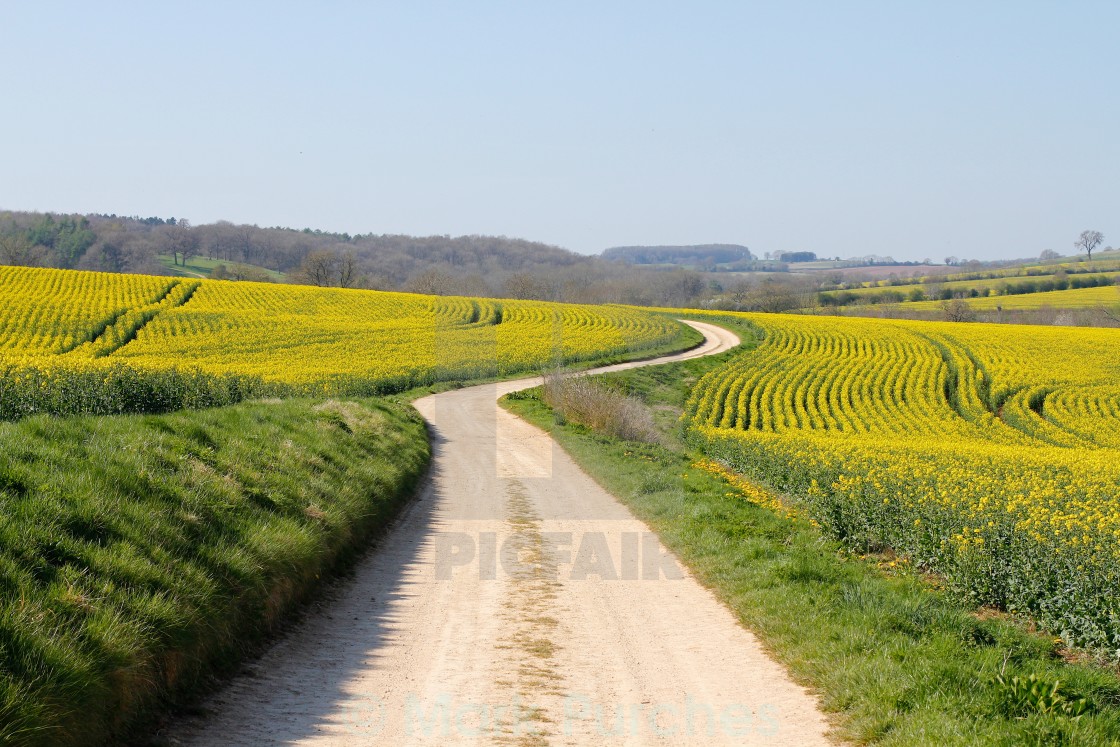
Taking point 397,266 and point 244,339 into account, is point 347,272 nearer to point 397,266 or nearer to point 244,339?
point 397,266

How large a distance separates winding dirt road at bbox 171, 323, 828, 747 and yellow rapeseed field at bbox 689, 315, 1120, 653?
3.26 metres

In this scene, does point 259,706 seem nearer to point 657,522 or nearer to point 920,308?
point 657,522

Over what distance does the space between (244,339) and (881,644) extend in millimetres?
46995

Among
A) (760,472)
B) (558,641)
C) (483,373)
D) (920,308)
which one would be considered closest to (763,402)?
(483,373)

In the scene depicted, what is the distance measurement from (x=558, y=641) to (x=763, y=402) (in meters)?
34.3

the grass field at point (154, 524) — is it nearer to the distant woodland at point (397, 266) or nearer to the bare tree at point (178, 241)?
the distant woodland at point (397, 266)

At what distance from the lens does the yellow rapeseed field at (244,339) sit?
957 inches

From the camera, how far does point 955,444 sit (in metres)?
30.0

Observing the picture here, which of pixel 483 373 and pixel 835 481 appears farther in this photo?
pixel 483 373

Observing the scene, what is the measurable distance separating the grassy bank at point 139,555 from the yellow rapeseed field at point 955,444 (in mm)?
7483

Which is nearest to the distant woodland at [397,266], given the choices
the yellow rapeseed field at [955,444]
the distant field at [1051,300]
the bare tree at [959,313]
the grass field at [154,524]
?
the distant field at [1051,300]

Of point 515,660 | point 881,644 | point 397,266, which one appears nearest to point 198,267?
point 397,266

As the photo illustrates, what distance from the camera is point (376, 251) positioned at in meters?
161

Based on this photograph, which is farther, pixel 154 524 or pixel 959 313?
pixel 959 313
